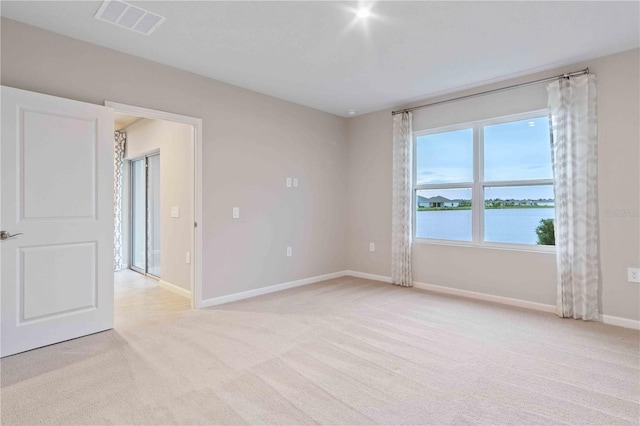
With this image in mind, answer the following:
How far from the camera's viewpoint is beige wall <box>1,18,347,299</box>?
2.91 meters

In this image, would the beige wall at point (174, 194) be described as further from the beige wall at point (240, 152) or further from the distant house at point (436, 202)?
the distant house at point (436, 202)

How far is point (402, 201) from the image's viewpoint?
4891 millimetres

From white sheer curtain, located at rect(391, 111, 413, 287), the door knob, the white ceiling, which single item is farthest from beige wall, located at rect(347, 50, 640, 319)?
the door knob

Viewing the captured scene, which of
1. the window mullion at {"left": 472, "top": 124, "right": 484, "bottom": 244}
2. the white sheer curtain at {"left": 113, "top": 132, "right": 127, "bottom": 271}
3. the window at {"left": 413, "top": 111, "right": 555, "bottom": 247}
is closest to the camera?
the window at {"left": 413, "top": 111, "right": 555, "bottom": 247}

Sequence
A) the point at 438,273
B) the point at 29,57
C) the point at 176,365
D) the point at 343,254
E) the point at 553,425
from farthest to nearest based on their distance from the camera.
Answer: the point at 343,254 → the point at 438,273 → the point at 29,57 → the point at 176,365 → the point at 553,425

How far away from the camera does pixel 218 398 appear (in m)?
2.04

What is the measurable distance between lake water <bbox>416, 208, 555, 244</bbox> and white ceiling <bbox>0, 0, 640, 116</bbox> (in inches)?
63.4

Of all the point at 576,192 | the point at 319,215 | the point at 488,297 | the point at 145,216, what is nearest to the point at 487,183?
the point at 576,192

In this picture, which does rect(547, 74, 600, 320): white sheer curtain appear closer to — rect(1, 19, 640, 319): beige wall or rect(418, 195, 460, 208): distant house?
rect(1, 19, 640, 319): beige wall

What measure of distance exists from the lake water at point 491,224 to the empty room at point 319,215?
28mm

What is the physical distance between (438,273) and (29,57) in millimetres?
4899

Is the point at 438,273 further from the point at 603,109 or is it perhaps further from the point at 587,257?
the point at 603,109

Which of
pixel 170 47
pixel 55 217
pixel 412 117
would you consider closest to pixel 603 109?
pixel 412 117

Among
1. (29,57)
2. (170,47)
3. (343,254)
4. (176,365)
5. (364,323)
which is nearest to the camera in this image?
(176,365)
